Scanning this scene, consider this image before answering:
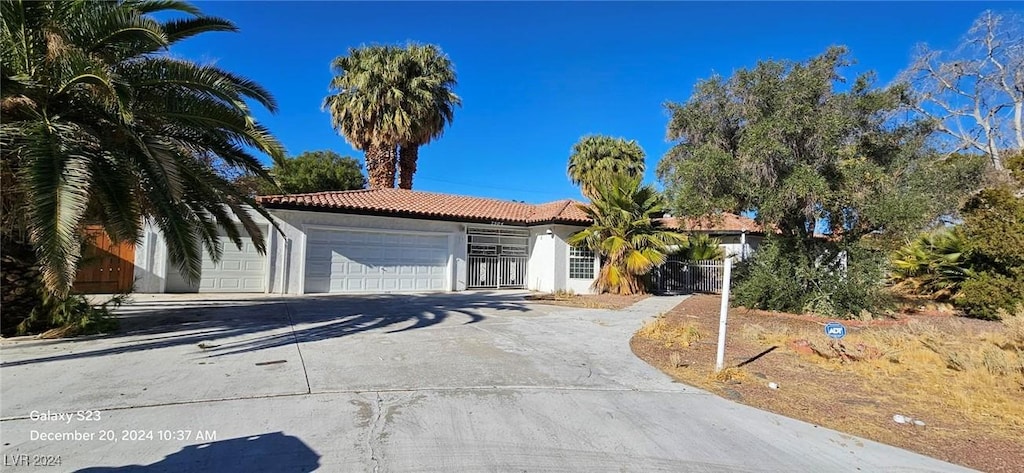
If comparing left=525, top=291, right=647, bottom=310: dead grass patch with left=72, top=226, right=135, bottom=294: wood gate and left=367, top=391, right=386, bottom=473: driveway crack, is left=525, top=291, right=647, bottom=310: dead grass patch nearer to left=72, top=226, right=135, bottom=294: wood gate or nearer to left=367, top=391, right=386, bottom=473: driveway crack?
left=367, top=391, right=386, bottom=473: driveway crack

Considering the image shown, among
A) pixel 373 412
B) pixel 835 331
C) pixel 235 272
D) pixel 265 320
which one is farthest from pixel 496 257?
pixel 373 412

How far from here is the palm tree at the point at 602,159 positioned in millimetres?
27000

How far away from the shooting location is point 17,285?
738 centimetres

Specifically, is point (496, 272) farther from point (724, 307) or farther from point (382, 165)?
point (724, 307)

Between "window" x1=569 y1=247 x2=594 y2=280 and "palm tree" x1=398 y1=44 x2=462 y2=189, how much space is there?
9.07m

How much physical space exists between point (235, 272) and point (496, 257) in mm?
9182

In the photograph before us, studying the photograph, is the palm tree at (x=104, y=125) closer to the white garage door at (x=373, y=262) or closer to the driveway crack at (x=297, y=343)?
the driveway crack at (x=297, y=343)

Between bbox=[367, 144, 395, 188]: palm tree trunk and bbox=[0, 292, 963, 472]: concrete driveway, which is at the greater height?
bbox=[367, 144, 395, 188]: palm tree trunk

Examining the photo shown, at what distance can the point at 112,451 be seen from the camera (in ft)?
11.3

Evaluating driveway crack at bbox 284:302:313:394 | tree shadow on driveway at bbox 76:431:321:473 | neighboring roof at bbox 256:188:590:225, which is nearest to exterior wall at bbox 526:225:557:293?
neighboring roof at bbox 256:188:590:225

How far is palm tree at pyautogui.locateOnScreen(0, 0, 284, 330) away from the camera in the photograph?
5.84m

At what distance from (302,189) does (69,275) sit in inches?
1038

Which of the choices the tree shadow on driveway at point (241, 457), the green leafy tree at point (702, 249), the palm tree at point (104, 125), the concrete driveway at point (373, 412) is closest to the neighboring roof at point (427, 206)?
the green leafy tree at point (702, 249)

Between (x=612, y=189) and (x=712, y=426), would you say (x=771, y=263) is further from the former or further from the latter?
(x=712, y=426)
